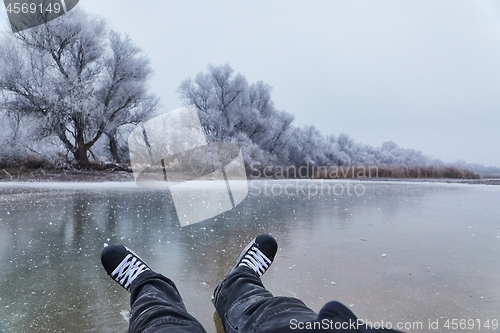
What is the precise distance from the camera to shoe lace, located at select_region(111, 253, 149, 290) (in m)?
1.38

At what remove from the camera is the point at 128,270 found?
1.43 m

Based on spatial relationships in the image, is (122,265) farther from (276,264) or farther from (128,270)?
(276,264)

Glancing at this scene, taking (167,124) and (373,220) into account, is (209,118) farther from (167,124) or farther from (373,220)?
(373,220)

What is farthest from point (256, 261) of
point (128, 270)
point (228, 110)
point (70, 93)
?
point (228, 110)

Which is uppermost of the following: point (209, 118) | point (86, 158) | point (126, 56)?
point (126, 56)

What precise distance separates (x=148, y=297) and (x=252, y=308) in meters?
0.38

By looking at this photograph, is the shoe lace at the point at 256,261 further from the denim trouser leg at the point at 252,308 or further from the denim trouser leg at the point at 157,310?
the denim trouser leg at the point at 157,310

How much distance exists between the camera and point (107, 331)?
1.12 metres

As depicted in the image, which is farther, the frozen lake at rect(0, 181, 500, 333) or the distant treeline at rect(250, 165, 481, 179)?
the distant treeline at rect(250, 165, 481, 179)

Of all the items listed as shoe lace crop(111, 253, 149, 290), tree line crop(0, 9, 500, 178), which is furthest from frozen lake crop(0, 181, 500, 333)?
tree line crop(0, 9, 500, 178)

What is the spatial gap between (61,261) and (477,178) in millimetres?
16152

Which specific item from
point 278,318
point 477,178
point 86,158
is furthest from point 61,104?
point 477,178

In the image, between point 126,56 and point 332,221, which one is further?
point 126,56

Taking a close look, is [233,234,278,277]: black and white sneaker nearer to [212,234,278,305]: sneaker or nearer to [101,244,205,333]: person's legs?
[212,234,278,305]: sneaker
